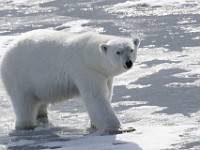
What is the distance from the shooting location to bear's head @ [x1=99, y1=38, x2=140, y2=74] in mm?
7138

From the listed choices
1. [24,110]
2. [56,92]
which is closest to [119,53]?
[56,92]

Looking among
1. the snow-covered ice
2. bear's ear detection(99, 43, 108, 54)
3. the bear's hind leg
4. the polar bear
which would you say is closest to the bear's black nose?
the polar bear

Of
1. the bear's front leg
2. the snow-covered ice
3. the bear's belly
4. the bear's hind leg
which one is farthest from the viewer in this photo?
the bear's hind leg

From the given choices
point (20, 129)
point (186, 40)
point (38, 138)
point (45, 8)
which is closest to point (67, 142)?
point (38, 138)

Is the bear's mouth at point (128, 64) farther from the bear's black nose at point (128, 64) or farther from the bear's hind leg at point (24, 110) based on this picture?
the bear's hind leg at point (24, 110)

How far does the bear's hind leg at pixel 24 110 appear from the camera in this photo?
25.5 ft

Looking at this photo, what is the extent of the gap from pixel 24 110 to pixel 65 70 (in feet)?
2.21

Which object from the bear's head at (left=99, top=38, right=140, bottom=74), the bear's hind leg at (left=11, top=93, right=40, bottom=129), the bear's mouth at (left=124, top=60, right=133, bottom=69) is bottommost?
the bear's hind leg at (left=11, top=93, right=40, bottom=129)

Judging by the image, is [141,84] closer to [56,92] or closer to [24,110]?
[56,92]

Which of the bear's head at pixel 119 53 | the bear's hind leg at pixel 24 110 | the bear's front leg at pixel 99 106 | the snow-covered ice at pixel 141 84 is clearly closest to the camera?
the snow-covered ice at pixel 141 84

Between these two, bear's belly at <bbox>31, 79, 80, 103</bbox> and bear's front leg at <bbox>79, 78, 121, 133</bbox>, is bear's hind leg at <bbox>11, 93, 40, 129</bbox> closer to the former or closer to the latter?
bear's belly at <bbox>31, 79, 80, 103</bbox>

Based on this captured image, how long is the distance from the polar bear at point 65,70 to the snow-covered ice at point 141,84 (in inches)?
8.9

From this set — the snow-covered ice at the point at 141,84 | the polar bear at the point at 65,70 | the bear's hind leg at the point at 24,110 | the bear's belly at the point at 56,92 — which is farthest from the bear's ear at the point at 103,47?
the bear's hind leg at the point at 24,110

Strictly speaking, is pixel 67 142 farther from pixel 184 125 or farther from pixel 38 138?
pixel 184 125
